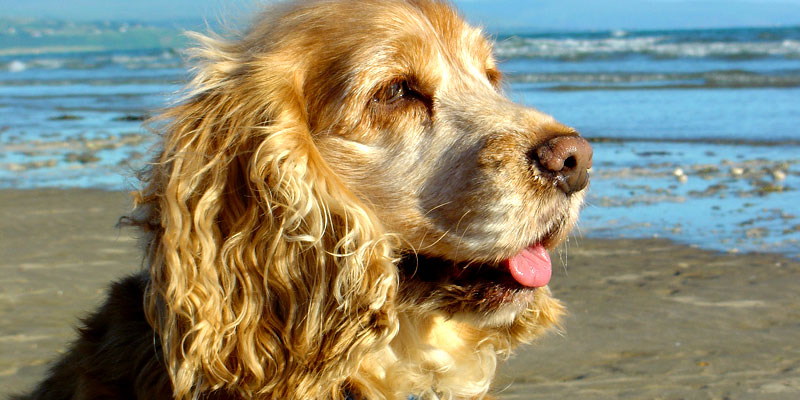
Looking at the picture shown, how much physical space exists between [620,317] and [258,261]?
11.1ft

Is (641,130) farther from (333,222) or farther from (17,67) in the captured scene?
(17,67)

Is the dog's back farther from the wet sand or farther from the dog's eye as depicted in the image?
the dog's eye

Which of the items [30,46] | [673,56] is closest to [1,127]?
[673,56]

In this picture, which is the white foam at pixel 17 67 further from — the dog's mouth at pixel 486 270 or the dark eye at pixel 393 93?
the dog's mouth at pixel 486 270

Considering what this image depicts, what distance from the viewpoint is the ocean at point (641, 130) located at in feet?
25.5

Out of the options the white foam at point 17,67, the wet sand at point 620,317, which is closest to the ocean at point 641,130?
the wet sand at point 620,317

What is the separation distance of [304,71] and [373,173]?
0.43 m

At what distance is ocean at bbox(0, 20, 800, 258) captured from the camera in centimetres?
778

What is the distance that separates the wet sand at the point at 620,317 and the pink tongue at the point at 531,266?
0.58 meters

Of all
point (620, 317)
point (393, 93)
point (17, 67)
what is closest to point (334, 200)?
point (393, 93)

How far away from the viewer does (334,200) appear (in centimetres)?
291

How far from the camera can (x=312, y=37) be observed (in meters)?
3.13

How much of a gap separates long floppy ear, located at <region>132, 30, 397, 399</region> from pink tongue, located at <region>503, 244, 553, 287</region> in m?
0.44

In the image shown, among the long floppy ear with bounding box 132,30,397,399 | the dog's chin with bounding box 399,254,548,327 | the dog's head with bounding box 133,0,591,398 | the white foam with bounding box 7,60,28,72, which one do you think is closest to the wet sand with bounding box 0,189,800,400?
the dog's chin with bounding box 399,254,548,327
